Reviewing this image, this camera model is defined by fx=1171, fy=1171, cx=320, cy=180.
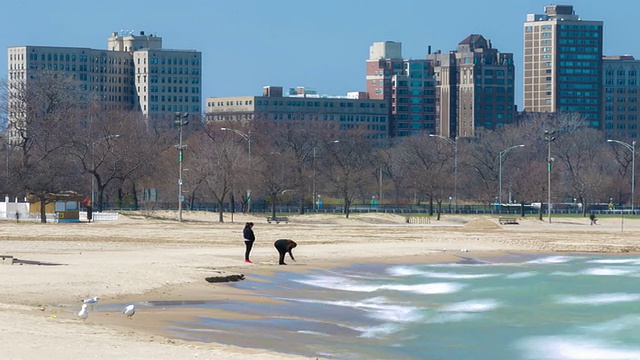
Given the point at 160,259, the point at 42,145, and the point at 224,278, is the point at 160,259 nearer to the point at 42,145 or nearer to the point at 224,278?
the point at 224,278

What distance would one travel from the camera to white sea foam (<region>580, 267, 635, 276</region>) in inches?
1716

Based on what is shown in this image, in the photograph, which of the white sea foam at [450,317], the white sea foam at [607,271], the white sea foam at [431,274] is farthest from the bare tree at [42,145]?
the white sea foam at [450,317]

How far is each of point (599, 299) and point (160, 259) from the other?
1451 cm

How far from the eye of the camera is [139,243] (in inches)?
2023

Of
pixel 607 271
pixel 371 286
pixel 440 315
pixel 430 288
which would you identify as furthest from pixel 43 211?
pixel 440 315

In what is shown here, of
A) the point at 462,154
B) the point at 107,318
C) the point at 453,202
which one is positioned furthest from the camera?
the point at 462,154

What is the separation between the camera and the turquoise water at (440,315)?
23453mm

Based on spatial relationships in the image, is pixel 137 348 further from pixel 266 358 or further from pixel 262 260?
pixel 262 260

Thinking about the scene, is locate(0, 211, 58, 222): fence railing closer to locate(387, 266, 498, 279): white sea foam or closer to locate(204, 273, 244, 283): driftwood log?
locate(387, 266, 498, 279): white sea foam

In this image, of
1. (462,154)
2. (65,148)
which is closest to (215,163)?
(65,148)

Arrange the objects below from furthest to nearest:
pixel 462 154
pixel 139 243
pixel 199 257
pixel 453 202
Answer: pixel 462 154 < pixel 453 202 < pixel 139 243 < pixel 199 257

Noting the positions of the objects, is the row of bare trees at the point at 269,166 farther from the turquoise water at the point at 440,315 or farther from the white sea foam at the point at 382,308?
the white sea foam at the point at 382,308

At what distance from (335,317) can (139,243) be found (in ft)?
82.7

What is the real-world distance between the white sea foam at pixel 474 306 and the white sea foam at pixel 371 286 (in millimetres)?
2126
